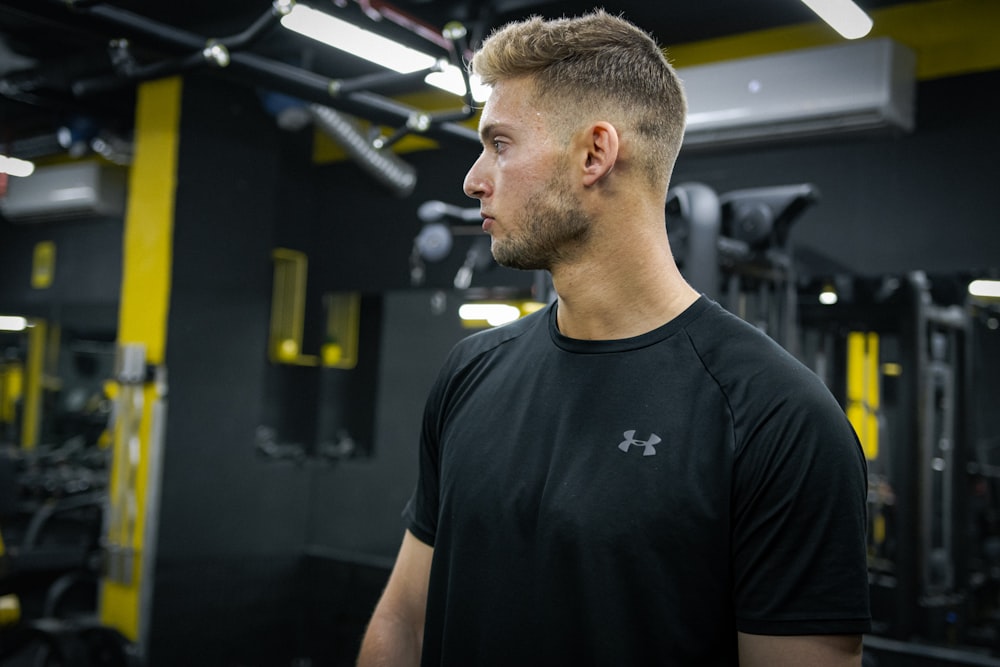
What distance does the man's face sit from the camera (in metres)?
1.24

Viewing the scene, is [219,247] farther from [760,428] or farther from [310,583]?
[760,428]

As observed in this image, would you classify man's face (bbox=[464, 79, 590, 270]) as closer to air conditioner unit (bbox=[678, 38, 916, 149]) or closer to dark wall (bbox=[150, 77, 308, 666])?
air conditioner unit (bbox=[678, 38, 916, 149])

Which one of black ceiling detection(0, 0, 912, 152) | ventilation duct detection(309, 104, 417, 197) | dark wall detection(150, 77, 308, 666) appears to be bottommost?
dark wall detection(150, 77, 308, 666)

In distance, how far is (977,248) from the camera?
4426 millimetres

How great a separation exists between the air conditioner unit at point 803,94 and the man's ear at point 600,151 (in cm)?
341

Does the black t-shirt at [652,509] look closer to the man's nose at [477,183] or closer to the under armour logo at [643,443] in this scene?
the under armour logo at [643,443]

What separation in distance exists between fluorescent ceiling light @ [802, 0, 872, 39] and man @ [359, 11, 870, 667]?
255cm

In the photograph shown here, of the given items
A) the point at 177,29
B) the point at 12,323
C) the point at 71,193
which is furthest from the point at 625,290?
the point at 12,323

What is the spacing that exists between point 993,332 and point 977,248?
9.91ft

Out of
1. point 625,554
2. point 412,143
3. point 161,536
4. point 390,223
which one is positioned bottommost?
point 161,536

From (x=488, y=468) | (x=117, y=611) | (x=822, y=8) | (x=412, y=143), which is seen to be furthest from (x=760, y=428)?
(x=412, y=143)

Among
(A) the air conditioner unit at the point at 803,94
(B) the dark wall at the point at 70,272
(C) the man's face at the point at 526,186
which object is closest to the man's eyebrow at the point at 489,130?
(C) the man's face at the point at 526,186

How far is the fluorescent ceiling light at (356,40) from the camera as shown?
11.1ft

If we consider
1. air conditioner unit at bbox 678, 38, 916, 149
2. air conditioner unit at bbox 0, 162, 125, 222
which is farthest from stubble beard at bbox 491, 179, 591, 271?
air conditioner unit at bbox 0, 162, 125, 222
